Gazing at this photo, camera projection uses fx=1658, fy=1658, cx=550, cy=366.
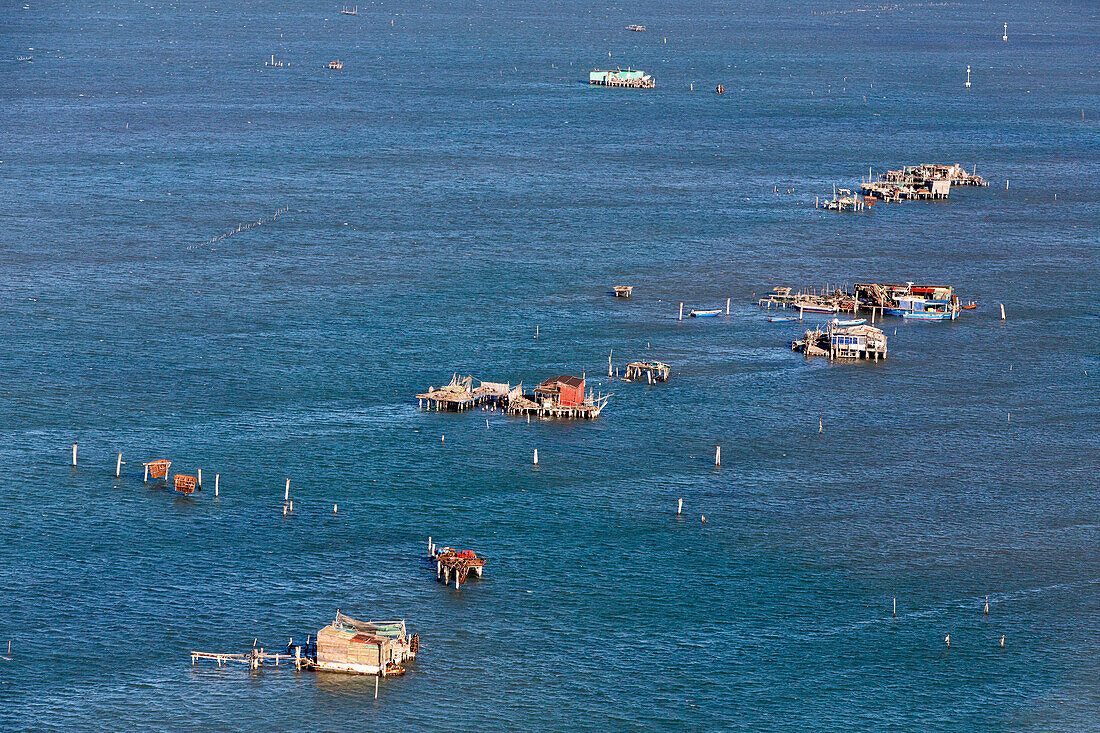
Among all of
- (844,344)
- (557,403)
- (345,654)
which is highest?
(844,344)

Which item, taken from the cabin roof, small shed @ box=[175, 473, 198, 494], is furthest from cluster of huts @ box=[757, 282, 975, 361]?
small shed @ box=[175, 473, 198, 494]

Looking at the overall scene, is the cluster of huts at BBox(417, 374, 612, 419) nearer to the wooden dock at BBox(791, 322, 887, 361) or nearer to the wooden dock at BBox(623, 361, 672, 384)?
the wooden dock at BBox(623, 361, 672, 384)

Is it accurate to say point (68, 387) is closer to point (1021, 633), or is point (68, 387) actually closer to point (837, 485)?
point (837, 485)

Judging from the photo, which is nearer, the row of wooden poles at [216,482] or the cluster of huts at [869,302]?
the row of wooden poles at [216,482]

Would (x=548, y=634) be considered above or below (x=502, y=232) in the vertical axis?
below

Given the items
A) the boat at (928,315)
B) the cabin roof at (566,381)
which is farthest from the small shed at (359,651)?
the boat at (928,315)

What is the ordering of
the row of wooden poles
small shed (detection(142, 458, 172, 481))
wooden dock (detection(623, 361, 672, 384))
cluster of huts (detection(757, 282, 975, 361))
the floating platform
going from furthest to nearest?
cluster of huts (detection(757, 282, 975, 361))
wooden dock (detection(623, 361, 672, 384))
small shed (detection(142, 458, 172, 481))
the row of wooden poles
the floating platform

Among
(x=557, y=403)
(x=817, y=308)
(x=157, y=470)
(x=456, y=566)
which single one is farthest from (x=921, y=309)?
(x=157, y=470)

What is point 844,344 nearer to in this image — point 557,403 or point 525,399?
point 557,403

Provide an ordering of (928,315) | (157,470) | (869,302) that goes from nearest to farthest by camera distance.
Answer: (157,470), (928,315), (869,302)

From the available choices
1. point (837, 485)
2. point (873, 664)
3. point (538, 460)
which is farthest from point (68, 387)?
point (873, 664)

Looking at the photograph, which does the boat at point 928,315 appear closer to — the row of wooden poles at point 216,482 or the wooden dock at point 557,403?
the wooden dock at point 557,403
